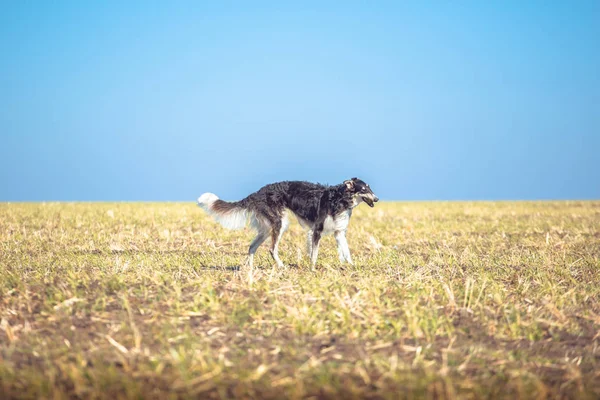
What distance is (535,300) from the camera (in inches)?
347

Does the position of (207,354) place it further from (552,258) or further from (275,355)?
(552,258)

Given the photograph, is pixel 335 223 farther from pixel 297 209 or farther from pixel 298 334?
pixel 298 334

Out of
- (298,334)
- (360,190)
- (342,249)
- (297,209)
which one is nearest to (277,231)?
(297,209)

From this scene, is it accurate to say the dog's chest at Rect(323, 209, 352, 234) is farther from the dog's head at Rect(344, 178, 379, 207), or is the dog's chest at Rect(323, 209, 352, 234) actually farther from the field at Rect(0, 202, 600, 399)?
the field at Rect(0, 202, 600, 399)

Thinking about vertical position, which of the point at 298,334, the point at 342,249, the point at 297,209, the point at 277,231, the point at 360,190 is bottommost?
the point at 298,334

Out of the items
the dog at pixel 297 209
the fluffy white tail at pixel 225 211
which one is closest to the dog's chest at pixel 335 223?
the dog at pixel 297 209

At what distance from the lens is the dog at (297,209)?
12.1 meters

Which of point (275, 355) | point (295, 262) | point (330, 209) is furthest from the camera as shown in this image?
point (295, 262)

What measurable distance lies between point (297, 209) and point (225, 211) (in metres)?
1.53

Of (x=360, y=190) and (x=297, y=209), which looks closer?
(x=360, y=190)

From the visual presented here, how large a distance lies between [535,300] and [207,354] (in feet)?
16.9

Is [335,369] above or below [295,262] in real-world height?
below

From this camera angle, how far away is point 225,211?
12.7 meters

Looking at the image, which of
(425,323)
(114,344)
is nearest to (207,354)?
(114,344)
